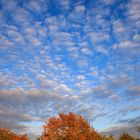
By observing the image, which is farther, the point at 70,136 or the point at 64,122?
the point at 64,122

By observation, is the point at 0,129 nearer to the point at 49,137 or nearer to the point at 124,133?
the point at 49,137

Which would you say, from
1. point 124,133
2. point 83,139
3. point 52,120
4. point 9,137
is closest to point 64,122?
point 52,120

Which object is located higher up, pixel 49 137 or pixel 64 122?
pixel 64 122

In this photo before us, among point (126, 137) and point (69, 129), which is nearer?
point (69, 129)

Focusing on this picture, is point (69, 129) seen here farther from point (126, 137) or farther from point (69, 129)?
point (126, 137)

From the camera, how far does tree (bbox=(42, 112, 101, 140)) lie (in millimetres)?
80875

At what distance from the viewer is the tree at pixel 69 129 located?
80.9 metres

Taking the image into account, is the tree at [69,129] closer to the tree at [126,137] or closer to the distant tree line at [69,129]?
the distant tree line at [69,129]

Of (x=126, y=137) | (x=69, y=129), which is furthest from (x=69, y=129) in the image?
(x=126, y=137)

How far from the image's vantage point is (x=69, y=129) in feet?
275

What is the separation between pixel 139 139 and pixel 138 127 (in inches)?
487

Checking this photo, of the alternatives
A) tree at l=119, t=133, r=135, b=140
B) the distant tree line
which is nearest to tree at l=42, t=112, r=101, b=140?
the distant tree line

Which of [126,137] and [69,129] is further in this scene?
[126,137]

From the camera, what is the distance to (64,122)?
8819cm
